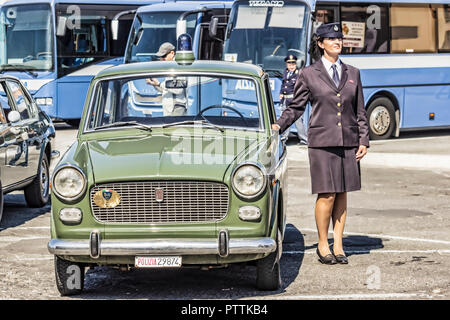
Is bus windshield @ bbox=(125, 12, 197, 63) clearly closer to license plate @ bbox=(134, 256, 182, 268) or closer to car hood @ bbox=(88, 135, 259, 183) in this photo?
car hood @ bbox=(88, 135, 259, 183)

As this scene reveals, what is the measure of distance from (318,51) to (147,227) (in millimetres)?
2548

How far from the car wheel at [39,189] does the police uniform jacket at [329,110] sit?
15.7ft

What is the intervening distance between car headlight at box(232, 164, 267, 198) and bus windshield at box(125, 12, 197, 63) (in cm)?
1672

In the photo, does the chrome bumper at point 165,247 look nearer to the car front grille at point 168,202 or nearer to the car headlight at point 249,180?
the car front grille at point 168,202

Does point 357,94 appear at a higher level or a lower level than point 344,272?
higher

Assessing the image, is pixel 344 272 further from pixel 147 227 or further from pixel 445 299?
pixel 147 227

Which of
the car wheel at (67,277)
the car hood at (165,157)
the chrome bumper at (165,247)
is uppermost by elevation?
the car hood at (165,157)

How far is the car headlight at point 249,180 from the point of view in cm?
746

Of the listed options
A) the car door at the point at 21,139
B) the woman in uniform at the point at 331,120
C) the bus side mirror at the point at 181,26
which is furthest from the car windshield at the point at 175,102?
the bus side mirror at the point at 181,26

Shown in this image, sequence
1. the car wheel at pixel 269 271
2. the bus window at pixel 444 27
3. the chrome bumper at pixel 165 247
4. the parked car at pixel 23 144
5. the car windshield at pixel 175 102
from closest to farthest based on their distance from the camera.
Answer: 1. the chrome bumper at pixel 165 247
2. the car wheel at pixel 269 271
3. the car windshield at pixel 175 102
4. the parked car at pixel 23 144
5. the bus window at pixel 444 27

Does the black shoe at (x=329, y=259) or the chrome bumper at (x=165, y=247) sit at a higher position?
the chrome bumper at (x=165, y=247)
